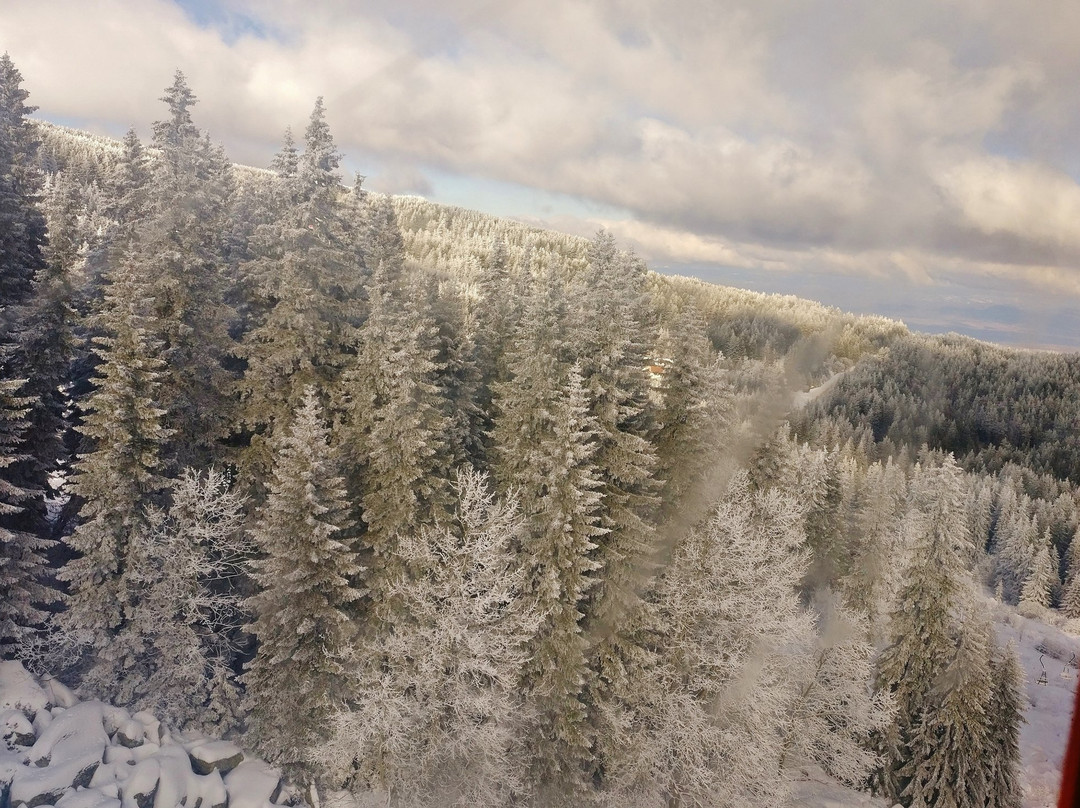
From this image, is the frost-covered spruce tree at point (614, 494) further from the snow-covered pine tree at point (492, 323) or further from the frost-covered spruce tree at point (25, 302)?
the frost-covered spruce tree at point (25, 302)

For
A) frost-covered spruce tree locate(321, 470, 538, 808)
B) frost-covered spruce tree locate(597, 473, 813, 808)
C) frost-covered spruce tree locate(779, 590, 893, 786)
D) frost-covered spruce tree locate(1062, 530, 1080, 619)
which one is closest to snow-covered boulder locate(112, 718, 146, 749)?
frost-covered spruce tree locate(321, 470, 538, 808)

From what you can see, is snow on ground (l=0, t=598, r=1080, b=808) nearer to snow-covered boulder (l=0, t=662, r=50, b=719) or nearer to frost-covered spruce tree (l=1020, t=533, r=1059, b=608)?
snow-covered boulder (l=0, t=662, r=50, b=719)

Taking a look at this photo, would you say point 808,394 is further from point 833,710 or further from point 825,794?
point 825,794

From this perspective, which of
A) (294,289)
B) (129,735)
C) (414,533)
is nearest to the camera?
(129,735)

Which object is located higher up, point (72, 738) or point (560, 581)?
point (560, 581)

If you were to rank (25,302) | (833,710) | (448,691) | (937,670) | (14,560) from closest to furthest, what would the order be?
1. (448,691)
2. (14,560)
3. (25,302)
4. (833,710)
5. (937,670)

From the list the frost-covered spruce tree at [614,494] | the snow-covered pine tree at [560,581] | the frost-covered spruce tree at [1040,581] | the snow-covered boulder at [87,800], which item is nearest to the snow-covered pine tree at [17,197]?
the snow-covered boulder at [87,800]

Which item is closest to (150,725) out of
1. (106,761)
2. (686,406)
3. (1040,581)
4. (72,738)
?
(106,761)
